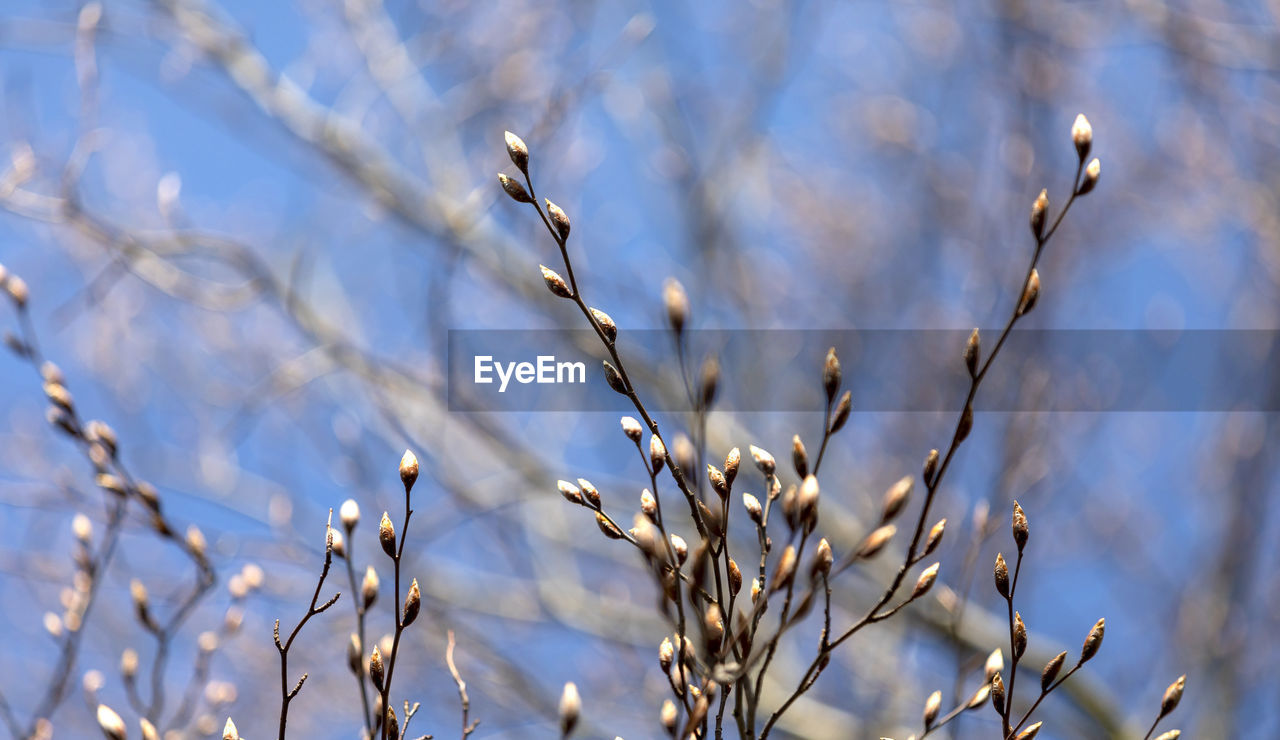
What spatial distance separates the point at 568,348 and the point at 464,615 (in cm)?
137

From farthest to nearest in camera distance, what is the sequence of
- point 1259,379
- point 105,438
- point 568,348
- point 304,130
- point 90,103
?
point 1259,379
point 568,348
point 304,130
point 90,103
point 105,438

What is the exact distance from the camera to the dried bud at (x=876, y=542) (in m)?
1.15

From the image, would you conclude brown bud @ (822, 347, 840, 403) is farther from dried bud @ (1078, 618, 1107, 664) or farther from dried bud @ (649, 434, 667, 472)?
dried bud @ (1078, 618, 1107, 664)

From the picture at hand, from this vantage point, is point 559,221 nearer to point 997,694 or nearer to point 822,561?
point 822,561

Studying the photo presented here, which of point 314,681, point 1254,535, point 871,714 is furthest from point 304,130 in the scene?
point 1254,535

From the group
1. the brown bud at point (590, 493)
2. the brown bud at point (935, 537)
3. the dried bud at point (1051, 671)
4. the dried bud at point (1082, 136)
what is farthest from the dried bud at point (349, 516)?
the dried bud at point (1082, 136)

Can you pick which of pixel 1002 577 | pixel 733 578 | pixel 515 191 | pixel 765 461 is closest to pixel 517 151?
pixel 515 191

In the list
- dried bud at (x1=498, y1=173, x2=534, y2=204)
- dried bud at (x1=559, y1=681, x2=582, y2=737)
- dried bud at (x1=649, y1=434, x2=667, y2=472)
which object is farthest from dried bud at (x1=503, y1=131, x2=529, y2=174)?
dried bud at (x1=559, y1=681, x2=582, y2=737)

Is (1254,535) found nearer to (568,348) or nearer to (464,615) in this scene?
(568,348)

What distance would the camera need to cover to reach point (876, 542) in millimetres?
1163

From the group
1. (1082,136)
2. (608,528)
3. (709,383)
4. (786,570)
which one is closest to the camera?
(786,570)

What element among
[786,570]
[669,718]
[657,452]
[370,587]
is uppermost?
[657,452]

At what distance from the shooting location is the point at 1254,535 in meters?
4.15

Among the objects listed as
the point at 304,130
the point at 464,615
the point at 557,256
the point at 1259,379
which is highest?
the point at 304,130
